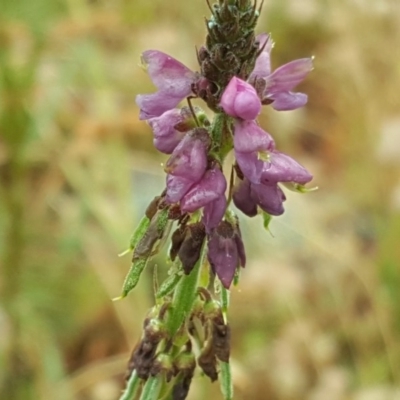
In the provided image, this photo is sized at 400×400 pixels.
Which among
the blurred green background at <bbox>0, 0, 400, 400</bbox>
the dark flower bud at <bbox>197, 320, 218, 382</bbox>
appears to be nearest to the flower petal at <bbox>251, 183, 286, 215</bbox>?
the dark flower bud at <bbox>197, 320, 218, 382</bbox>

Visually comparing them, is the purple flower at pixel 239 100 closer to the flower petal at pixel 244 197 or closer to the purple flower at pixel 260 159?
the purple flower at pixel 260 159

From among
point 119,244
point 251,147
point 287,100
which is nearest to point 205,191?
point 251,147

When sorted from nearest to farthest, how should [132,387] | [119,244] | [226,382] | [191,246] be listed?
1. [191,246]
2. [226,382]
3. [132,387]
4. [119,244]

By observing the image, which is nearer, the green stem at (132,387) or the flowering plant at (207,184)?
the flowering plant at (207,184)

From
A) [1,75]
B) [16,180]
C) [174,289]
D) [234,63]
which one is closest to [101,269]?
[16,180]

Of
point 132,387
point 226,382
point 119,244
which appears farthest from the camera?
point 119,244

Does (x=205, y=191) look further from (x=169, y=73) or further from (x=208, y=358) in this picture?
(x=208, y=358)

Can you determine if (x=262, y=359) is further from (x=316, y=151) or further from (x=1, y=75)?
(x=316, y=151)

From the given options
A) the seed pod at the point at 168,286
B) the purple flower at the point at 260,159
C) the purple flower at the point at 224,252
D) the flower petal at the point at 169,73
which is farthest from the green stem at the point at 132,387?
the flower petal at the point at 169,73
